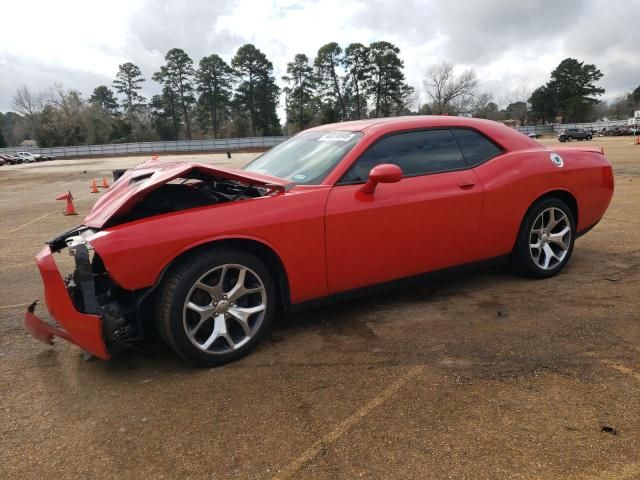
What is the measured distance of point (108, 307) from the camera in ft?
9.04

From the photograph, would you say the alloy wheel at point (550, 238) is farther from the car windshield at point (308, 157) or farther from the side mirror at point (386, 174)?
the car windshield at point (308, 157)

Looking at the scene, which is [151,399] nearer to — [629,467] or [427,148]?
[629,467]

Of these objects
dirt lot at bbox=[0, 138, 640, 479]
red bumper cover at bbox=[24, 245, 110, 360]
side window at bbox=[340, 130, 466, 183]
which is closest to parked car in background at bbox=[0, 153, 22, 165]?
dirt lot at bbox=[0, 138, 640, 479]

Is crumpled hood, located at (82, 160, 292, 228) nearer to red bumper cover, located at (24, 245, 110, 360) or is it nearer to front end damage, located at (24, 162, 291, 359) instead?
front end damage, located at (24, 162, 291, 359)

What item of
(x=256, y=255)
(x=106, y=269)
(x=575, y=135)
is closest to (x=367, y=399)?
(x=256, y=255)

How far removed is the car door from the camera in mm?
3213

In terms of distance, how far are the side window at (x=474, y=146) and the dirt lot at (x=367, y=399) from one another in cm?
116

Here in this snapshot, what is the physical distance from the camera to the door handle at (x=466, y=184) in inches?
144

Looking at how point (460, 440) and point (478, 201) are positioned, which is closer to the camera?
point (460, 440)

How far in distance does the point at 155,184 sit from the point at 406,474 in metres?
2.12

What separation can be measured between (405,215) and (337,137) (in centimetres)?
87

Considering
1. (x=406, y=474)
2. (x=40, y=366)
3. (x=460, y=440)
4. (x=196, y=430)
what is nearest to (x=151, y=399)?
(x=196, y=430)

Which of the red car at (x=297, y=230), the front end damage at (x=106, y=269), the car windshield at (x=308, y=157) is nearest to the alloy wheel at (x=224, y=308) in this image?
the red car at (x=297, y=230)

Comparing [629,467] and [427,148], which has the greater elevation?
[427,148]
